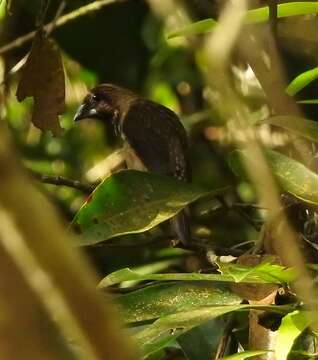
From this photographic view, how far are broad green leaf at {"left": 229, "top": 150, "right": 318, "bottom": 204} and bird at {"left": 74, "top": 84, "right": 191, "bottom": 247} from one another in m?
1.32

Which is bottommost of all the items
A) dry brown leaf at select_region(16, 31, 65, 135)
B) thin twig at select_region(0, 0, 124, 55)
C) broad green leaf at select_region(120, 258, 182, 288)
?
broad green leaf at select_region(120, 258, 182, 288)

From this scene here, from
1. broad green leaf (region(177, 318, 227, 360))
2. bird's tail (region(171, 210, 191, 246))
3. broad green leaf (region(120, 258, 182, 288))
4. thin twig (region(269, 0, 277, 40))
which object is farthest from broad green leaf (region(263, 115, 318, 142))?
broad green leaf (region(120, 258, 182, 288))

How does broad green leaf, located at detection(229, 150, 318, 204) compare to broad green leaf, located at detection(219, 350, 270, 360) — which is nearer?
broad green leaf, located at detection(219, 350, 270, 360)

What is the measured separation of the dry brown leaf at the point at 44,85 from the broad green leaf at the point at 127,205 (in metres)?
0.60

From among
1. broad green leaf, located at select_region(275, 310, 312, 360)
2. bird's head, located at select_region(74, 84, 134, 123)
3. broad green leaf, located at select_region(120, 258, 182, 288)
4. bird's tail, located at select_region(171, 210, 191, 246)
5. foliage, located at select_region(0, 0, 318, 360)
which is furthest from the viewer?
bird's head, located at select_region(74, 84, 134, 123)

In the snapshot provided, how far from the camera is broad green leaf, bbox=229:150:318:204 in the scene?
6.04ft

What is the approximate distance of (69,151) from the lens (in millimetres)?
4348

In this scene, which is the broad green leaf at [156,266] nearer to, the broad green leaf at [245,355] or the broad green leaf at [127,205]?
the broad green leaf at [127,205]

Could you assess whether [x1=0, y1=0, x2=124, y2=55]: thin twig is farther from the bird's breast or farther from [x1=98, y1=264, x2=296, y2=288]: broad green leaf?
[x1=98, y1=264, x2=296, y2=288]: broad green leaf

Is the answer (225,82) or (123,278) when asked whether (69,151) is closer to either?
(123,278)

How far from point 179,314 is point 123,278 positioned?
0.11m

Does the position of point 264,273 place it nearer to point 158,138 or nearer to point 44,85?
point 44,85

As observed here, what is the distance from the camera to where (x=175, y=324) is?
1.69 meters

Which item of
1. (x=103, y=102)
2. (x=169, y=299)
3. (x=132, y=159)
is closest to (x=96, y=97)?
(x=103, y=102)
